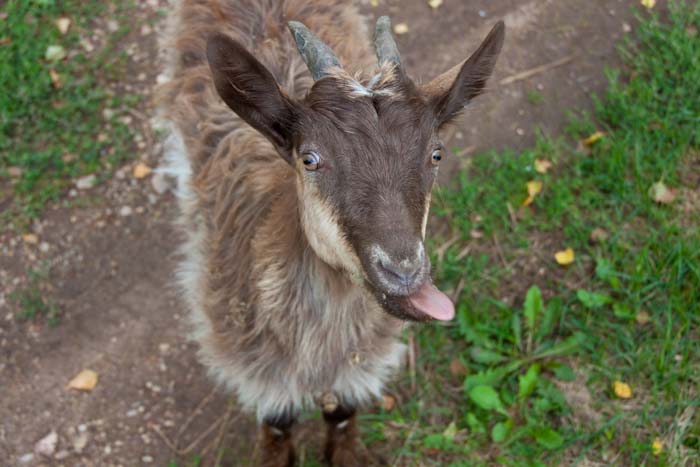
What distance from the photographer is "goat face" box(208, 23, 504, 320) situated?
248 cm

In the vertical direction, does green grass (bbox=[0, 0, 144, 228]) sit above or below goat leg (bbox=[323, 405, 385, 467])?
above

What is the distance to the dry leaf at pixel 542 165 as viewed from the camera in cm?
515

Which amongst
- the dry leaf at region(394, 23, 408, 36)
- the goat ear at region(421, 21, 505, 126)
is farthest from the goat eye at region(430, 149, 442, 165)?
the dry leaf at region(394, 23, 408, 36)

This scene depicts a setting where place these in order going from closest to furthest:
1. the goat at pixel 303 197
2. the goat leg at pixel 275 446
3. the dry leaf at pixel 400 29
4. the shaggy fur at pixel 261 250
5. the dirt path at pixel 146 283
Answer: the goat at pixel 303 197, the shaggy fur at pixel 261 250, the goat leg at pixel 275 446, the dirt path at pixel 146 283, the dry leaf at pixel 400 29

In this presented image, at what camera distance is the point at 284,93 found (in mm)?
2674

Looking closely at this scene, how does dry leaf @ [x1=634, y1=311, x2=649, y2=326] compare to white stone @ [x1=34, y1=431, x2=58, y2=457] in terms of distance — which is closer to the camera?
white stone @ [x1=34, y1=431, x2=58, y2=457]

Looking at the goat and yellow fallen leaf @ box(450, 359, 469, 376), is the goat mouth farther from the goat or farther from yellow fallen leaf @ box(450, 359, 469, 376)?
yellow fallen leaf @ box(450, 359, 469, 376)

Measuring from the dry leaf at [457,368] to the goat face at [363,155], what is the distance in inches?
80.2

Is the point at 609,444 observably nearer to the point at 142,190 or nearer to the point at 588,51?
the point at 588,51

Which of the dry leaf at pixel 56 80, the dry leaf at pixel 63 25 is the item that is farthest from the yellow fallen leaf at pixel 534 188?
the dry leaf at pixel 63 25

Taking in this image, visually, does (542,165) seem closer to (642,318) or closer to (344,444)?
(642,318)

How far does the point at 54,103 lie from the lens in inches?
217

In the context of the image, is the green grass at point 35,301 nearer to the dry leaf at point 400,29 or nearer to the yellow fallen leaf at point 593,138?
the dry leaf at point 400,29

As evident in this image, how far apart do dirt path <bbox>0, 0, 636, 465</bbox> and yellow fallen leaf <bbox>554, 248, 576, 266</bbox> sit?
101cm
